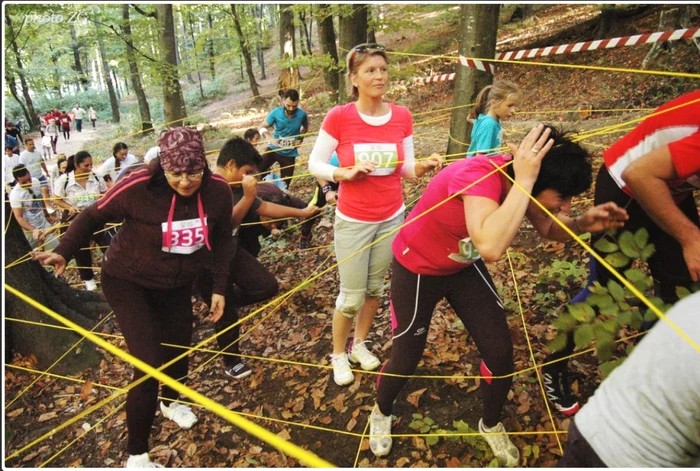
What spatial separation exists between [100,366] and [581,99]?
11361 millimetres

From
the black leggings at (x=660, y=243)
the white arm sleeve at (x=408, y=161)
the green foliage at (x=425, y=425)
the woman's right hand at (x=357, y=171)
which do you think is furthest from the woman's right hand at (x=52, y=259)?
the black leggings at (x=660, y=243)

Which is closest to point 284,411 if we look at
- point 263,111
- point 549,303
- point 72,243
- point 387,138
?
point 72,243

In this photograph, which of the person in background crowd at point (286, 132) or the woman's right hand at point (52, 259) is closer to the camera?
the woman's right hand at point (52, 259)

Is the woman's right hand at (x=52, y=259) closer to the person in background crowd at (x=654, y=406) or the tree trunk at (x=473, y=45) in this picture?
the person in background crowd at (x=654, y=406)

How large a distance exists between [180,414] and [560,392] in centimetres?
279

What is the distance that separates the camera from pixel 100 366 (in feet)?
13.5

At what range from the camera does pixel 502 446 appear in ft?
7.98

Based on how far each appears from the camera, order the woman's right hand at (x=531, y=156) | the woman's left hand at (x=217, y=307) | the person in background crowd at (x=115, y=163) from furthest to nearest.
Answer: the person in background crowd at (x=115, y=163) < the woman's left hand at (x=217, y=307) < the woman's right hand at (x=531, y=156)

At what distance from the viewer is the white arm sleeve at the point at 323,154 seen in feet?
9.01

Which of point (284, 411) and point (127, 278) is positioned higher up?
point (127, 278)

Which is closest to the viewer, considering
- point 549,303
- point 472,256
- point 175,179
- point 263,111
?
point 472,256

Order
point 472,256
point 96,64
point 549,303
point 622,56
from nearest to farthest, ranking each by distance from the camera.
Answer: point 472,256, point 549,303, point 622,56, point 96,64

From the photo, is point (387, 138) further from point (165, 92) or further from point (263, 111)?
point (263, 111)

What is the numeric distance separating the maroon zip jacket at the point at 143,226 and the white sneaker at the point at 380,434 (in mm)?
1535
